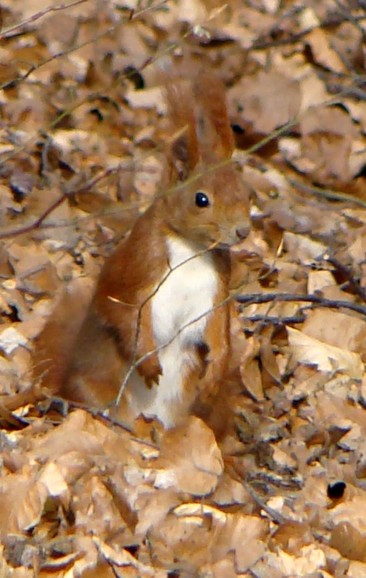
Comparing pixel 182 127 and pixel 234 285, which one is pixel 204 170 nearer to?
pixel 182 127

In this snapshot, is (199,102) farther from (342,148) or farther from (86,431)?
(342,148)

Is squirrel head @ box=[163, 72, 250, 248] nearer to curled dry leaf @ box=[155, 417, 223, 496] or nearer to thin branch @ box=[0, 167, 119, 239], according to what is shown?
curled dry leaf @ box=[155, 417, 223, 496]

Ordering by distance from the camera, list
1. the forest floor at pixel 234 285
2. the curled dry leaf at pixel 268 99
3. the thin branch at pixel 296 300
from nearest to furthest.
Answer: the forest floor at pixel 234 285, the thin branch at pixel 296 300, the curled dry leaf at pixel 268 99

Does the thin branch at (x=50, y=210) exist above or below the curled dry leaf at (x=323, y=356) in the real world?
above

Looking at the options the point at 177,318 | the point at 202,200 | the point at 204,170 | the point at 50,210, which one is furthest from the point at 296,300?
the point at 50,210

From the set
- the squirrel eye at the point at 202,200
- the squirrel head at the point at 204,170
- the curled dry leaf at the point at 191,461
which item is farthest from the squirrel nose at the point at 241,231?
the curled dry leaf at the point at 191,461

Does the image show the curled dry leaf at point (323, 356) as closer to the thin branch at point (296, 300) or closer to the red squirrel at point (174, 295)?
the thin branch at point (296, 300)

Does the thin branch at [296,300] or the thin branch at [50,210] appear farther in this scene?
the thin branch at [296,300]

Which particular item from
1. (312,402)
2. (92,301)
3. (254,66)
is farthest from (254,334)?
(254,66)
